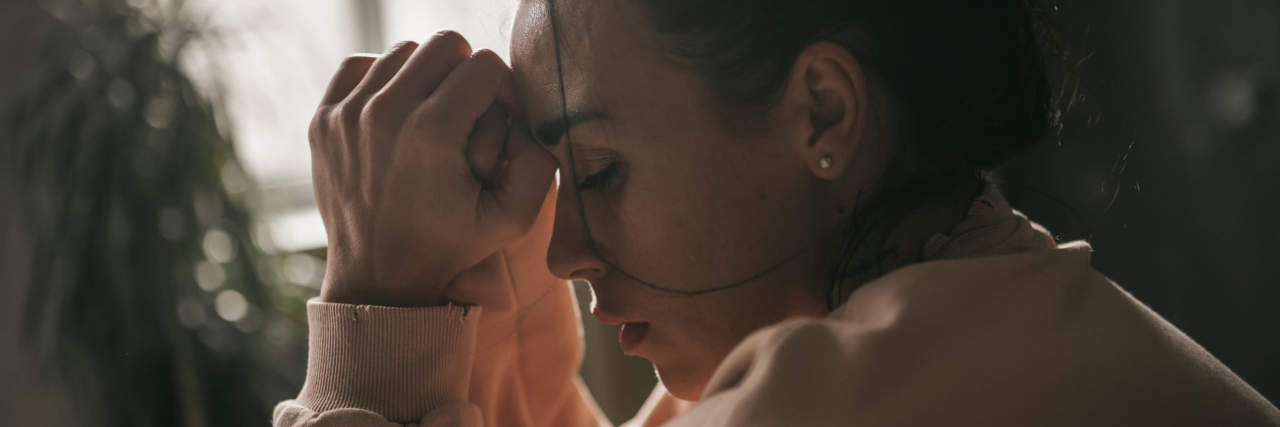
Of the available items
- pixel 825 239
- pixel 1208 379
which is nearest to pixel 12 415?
pixel 825 239

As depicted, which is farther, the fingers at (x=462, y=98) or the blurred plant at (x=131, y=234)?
the blurred plant at (x=131, y=234)

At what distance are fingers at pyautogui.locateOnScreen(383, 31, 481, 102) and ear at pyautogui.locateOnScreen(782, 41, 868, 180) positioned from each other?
1.08 ft

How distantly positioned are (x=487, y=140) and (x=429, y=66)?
85 mm

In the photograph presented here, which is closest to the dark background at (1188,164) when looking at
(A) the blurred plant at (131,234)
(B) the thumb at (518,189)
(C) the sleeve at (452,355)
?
(C) the sleeve at (452,355)

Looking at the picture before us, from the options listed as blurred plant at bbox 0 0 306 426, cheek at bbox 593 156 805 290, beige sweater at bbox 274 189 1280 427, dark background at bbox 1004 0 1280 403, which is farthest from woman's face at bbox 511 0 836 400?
blurred plant at bbox 0 0 306 426

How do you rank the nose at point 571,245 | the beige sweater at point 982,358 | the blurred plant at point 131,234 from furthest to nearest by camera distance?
1. the blurred plant at point 131,234
2. the nose at point 571,245
3. the beige sweater at point 982,358

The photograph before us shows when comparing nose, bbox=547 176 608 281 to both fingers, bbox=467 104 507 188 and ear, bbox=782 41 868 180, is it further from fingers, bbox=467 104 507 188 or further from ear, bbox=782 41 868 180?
ear, bbox=782 41 868 180

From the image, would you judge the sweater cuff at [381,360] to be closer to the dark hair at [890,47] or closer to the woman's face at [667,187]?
the woman's face at [667,187]

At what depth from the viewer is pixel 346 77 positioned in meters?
0.97

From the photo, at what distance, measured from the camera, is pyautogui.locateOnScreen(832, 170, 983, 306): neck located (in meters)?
0.79

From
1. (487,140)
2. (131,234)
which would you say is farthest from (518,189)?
(131,234)

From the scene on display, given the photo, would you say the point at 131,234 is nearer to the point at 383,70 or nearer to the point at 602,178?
A: the point at 383,70

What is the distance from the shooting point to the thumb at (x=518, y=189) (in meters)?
0.90

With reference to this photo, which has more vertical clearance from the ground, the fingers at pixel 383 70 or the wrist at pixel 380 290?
the fingers at pixel 383 70
